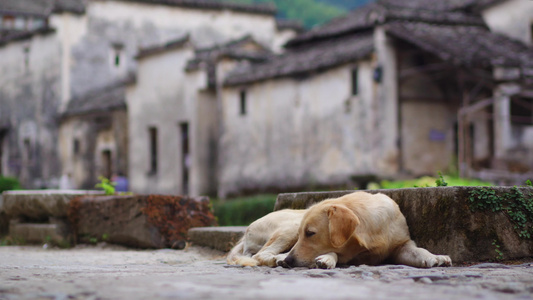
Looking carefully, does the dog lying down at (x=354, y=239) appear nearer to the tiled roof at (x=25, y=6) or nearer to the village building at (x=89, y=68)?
the village building at (x=89, y=68)

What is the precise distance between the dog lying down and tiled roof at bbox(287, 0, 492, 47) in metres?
12.9

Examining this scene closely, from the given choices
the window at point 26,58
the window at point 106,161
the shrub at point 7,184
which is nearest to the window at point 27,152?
the window at point 26,58

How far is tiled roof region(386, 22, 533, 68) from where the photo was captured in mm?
15992

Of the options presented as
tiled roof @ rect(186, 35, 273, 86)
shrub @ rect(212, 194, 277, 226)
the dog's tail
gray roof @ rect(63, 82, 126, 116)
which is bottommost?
shrub @ rect(212, 194, 277, 226)

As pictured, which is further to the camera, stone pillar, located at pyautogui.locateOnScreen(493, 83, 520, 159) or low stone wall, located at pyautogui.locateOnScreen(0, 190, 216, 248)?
stone pillar, located at pyautogui.locateOnScreen(493, 83, 520, 159)

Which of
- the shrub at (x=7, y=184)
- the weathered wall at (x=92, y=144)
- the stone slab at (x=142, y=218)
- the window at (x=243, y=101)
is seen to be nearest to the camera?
the stone slab at (x=142, y=218)

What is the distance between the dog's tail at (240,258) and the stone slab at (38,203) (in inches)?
135

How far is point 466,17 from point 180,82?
30.4ft

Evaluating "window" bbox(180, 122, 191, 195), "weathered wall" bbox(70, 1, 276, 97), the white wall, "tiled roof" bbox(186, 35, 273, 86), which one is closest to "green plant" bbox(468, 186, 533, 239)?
"tiled roof" bbox(186, 35, 273, 86)

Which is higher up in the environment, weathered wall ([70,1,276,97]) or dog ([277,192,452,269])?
weathered wall ([70,1,276,97])

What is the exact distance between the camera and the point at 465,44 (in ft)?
55.8

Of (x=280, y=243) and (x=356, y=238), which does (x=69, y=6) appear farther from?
(x=356, y=238)

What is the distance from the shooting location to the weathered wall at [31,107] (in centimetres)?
3008

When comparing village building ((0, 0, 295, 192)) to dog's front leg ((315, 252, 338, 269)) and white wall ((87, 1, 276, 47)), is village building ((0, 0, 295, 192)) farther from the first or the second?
dog's front leg ((315, 252, 338, 269))
